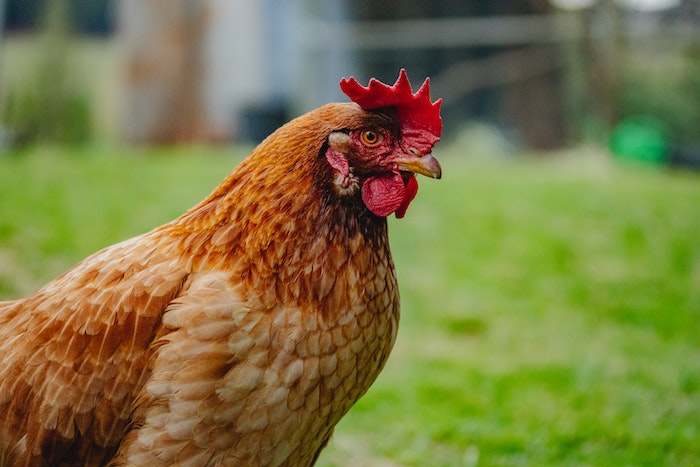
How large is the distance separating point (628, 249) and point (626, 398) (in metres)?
2.33

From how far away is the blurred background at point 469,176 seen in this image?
3.93 meters

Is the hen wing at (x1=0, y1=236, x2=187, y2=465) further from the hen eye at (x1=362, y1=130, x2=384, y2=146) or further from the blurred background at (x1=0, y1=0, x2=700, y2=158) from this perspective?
the blurred background at (x1=0, y1=0, x2=700, y2=158)

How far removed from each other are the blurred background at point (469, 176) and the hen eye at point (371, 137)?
6.22ft

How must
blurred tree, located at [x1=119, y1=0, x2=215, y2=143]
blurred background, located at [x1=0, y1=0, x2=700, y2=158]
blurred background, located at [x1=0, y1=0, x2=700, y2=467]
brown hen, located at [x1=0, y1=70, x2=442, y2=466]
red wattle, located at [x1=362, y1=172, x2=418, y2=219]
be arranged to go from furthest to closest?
blurred background, located at [x1=0, y1=0, x2=700, y2=158], blurred tree, located at [x1=119, y1=0, x2=215, y2=143], blurred background, located at [x1=0, y1=0, x2=700, y2=467], red wattle, located at [x1=362, y1=172, x2=418, y2=219], brown hen, located at [x1=0, y1=70, x2=442, y2=466]

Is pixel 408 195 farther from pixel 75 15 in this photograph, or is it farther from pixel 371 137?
pixel 75 15

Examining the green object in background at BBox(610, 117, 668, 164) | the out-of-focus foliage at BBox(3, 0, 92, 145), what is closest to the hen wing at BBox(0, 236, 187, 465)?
the out-of-focus foliage at BBox(3, 0, 92, 145)

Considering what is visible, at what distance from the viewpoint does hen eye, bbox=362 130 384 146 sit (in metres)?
2.00

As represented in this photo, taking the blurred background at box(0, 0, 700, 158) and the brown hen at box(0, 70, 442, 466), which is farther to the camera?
the blurred background at box(0, 0, 700, 158)

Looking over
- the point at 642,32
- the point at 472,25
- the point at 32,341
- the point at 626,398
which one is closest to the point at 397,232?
the point at 626,398

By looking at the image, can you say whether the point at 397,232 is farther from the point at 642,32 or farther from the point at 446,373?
the point at 642,32

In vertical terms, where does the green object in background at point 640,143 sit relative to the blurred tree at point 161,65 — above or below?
above

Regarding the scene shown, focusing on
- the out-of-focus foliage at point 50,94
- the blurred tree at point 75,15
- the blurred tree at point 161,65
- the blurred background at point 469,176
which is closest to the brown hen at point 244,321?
the blurred background at point 469,176

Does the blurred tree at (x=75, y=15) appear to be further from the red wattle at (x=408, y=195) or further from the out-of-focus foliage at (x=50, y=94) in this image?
the red wattle at (x=408, y=195)

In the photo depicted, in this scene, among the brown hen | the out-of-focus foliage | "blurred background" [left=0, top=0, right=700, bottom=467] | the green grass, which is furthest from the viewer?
the out-of-focus foliage
